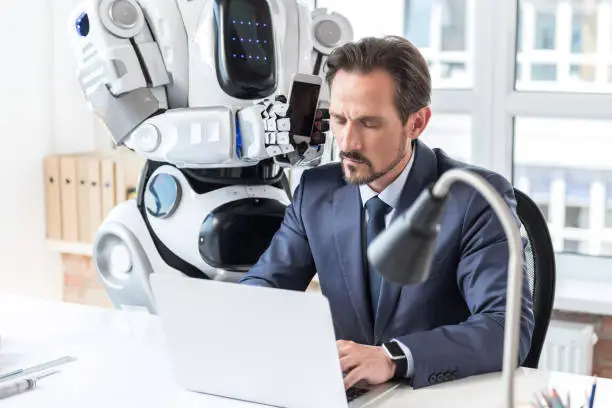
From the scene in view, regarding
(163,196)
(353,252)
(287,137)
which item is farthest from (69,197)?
(353,252)

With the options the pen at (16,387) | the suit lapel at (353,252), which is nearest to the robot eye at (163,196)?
the suit lapel at (353,252)

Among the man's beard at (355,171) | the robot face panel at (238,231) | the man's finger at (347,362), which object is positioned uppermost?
the man's beard at (355,171)

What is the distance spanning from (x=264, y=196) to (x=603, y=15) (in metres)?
1.30

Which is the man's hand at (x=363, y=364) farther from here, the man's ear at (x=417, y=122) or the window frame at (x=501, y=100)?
the window frame at (x=501, y=100)

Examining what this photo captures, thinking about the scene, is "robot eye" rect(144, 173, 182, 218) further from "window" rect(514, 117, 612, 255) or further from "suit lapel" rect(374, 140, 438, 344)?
"window" rect(514, 117, 612, 255)

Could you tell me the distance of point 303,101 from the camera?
6.70 feet

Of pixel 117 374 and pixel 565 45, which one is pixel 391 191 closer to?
pixel 117 374

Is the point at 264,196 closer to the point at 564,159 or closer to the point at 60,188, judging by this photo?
the point at 564,159

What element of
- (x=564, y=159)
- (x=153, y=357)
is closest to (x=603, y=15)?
(x=564, y=159)

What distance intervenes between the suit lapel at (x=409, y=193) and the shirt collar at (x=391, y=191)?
0.7 inches

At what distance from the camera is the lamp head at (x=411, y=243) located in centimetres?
90

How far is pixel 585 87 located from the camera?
9.31ft

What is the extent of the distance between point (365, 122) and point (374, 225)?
19 centimetres

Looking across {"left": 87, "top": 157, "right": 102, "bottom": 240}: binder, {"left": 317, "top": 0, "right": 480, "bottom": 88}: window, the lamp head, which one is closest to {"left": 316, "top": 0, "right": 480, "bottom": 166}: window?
{"left": 317, "top": 0, "right": 480, "bottom": 88}: window
